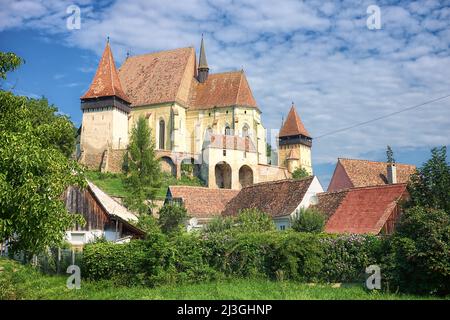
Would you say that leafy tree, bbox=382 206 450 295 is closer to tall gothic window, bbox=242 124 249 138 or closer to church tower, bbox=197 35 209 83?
tall gothic window, bbox=242 124 249 138

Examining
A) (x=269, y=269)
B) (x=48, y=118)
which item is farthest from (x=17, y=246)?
(x=48, y=118)

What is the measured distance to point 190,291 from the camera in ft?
48.2

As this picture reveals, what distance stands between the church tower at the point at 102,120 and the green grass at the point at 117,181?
3.27m

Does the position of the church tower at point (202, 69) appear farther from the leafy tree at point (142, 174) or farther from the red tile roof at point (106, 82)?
the leafy tree at point (142, 174)

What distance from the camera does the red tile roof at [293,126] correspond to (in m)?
80.5

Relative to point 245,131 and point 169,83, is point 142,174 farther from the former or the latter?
point 169,83

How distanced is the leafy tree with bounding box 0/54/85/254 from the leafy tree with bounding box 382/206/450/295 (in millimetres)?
8916

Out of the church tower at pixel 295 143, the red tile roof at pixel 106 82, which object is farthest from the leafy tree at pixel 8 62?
the church tower at pixel 295 143

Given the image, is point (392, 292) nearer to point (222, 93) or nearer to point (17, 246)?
point (17, 246)

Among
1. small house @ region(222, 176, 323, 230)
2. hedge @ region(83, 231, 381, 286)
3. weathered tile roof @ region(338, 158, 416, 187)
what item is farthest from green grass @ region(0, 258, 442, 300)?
weathered tile roof @ region(338, 158, 416, 187)

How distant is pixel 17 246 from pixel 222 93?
56.4m

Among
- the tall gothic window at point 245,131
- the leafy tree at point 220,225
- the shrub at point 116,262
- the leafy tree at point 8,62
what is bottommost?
the shrub at point 116,262

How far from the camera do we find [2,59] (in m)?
14.4
